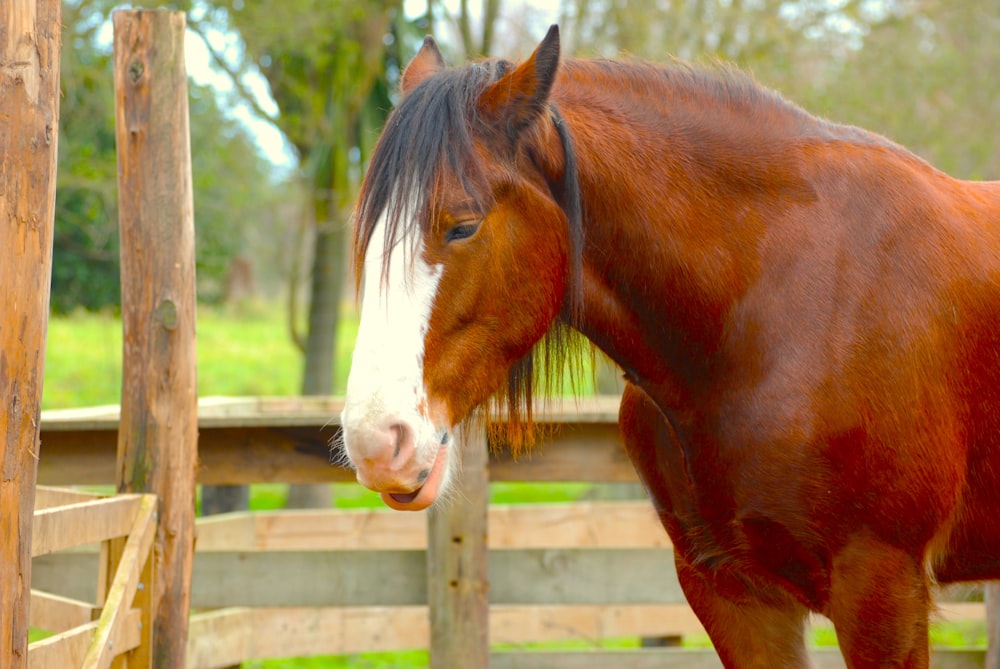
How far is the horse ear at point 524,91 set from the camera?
2.21 meters

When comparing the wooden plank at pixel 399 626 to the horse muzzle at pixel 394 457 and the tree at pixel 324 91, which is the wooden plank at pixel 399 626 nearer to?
the horse muzzle at pixel 394 457

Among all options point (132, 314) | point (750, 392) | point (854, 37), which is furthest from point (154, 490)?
point (854, 37)

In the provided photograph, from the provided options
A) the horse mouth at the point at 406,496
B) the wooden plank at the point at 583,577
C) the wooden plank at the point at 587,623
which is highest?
the horse mouth at the point at 406,496

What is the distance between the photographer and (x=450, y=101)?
7.32 ft

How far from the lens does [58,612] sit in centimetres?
343

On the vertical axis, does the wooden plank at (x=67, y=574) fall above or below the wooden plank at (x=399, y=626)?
above

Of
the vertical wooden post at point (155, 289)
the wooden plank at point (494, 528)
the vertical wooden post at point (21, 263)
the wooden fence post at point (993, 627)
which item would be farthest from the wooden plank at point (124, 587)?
the wooden fence post at point (993, 627)

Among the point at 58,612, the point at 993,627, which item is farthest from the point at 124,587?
the point at 993,627

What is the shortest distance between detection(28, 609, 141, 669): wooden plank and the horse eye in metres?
1.62

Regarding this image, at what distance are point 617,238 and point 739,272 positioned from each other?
0.31 m

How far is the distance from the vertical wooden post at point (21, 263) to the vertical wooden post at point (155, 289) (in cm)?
112

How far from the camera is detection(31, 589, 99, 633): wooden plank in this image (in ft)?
10.9

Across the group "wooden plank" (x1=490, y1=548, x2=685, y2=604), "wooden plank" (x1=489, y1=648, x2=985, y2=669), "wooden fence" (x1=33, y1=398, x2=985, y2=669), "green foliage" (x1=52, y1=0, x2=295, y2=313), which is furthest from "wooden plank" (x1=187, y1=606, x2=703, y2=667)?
"green foliage" (x1=52, y1=0, x2=295, y2=313)

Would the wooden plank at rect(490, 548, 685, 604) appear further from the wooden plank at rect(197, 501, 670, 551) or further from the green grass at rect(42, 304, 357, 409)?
the green grass at rect(42, 304, 357, 409)
